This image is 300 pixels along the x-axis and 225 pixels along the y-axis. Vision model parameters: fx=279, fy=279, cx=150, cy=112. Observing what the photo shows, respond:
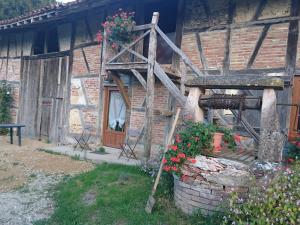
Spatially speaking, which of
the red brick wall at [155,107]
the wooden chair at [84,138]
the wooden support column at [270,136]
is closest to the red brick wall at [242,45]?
the red brick wall at [155,107]

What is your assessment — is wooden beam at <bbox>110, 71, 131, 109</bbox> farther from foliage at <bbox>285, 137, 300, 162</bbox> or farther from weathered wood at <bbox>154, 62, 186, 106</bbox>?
foliage at <bbox>285, 137, 300, 162</bbox>

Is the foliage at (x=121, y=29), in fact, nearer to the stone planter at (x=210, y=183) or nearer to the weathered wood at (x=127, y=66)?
the weathered wood at (x=127, y=66)

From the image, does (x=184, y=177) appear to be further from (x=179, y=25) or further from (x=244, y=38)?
(x=179, y=25)

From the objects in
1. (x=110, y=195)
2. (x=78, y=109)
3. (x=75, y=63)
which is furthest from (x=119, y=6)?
(x=110, y=195)

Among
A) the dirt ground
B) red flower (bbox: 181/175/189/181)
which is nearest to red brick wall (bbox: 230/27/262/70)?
red flower (bbox: 181/175/189/181)

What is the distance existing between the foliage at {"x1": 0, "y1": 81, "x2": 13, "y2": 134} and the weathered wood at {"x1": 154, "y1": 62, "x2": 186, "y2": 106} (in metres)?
7.56

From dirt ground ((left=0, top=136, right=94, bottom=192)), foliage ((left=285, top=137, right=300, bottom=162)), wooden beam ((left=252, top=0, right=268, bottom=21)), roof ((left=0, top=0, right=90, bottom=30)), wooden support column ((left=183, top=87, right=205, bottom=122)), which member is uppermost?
roof ((left=0, top=0, right=90, bottom=30))

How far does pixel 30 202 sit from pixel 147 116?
2.82m

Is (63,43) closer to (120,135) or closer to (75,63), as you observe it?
(75,63)

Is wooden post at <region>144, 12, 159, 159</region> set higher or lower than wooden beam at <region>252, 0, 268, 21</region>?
lower

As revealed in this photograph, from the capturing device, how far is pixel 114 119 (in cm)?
838

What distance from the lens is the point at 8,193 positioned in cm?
489

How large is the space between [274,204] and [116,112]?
613 centimetres

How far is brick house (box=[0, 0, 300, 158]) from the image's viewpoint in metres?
5.69
